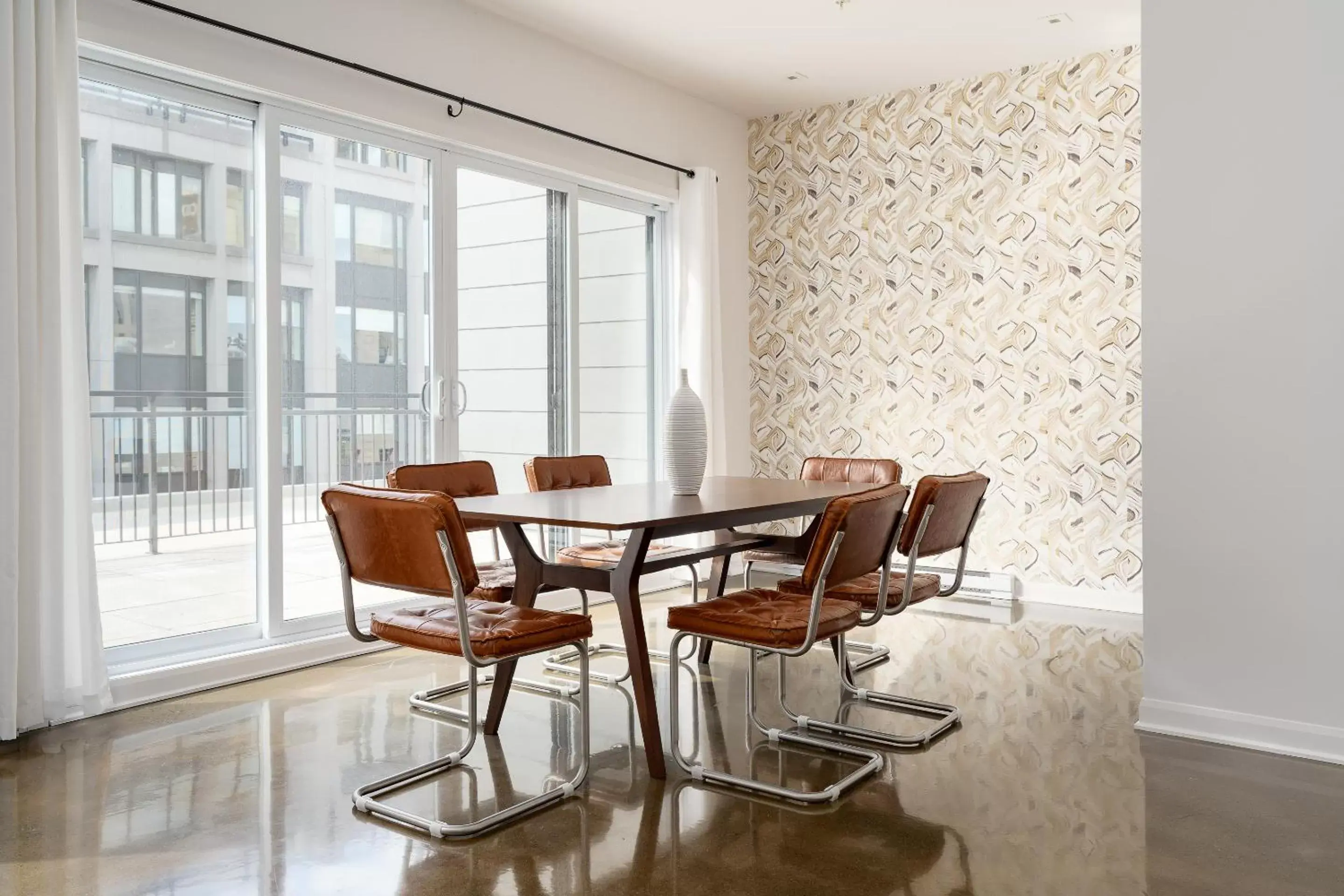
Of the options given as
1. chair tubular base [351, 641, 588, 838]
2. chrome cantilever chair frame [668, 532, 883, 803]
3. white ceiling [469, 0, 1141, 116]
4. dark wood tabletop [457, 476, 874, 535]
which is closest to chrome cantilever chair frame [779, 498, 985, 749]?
chrome cantilever chair frame [668, 532, 883, 803]

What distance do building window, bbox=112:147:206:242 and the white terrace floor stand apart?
47.1 inches

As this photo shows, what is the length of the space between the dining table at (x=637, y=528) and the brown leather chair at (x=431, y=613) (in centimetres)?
19

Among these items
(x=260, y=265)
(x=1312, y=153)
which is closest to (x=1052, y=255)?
(x=1312, y=153)

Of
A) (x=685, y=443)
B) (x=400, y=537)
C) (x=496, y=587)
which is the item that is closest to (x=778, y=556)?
(x=685, y=443)

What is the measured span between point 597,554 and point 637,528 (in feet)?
4.85

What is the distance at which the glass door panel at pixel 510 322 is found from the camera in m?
5.10

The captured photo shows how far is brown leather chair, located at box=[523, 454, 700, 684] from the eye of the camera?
4.03m

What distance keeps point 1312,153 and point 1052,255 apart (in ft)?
8.67

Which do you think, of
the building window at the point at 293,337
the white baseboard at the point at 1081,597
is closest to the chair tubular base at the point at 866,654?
the white baseboard at the point at 1081,597

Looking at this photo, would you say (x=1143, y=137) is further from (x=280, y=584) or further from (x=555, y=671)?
(x=280, y=584)

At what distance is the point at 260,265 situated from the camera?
4.19 m

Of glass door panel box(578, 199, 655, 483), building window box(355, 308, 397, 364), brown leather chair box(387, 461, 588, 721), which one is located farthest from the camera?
glass door panel box(578, 199, 655, 483)

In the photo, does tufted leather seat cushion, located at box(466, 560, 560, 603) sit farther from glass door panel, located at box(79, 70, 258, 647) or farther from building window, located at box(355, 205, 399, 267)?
building window, located at box(355, 205, 399, 267)

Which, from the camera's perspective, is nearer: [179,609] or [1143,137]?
[1143,137]
